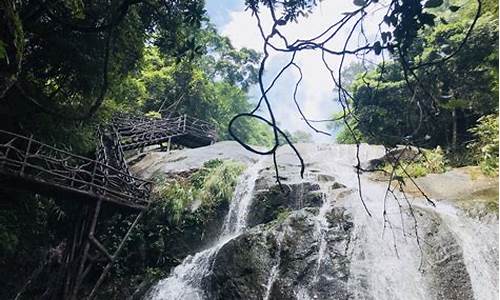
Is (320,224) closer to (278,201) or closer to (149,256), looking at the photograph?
(278,201)

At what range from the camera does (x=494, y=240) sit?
734cm

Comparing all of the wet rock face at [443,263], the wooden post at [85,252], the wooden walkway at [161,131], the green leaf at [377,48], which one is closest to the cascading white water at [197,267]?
the wooden post at [85,252]

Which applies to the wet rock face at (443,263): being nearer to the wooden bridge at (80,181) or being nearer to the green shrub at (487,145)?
the green shrub at (487,145)

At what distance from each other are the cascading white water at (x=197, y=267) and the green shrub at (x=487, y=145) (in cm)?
603

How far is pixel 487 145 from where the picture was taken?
439 inches

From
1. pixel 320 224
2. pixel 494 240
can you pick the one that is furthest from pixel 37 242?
pixel 494 240

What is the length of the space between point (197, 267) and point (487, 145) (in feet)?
26.5

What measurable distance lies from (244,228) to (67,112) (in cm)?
507

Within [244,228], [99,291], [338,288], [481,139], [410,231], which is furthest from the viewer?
[481,139]

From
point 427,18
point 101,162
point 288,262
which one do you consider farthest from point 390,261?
point 101,162

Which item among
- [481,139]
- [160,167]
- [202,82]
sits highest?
[202,82]

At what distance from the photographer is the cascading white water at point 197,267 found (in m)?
8.79

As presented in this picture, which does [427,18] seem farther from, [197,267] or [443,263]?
[197,267]

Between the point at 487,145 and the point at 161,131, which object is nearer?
the point at 487,145
